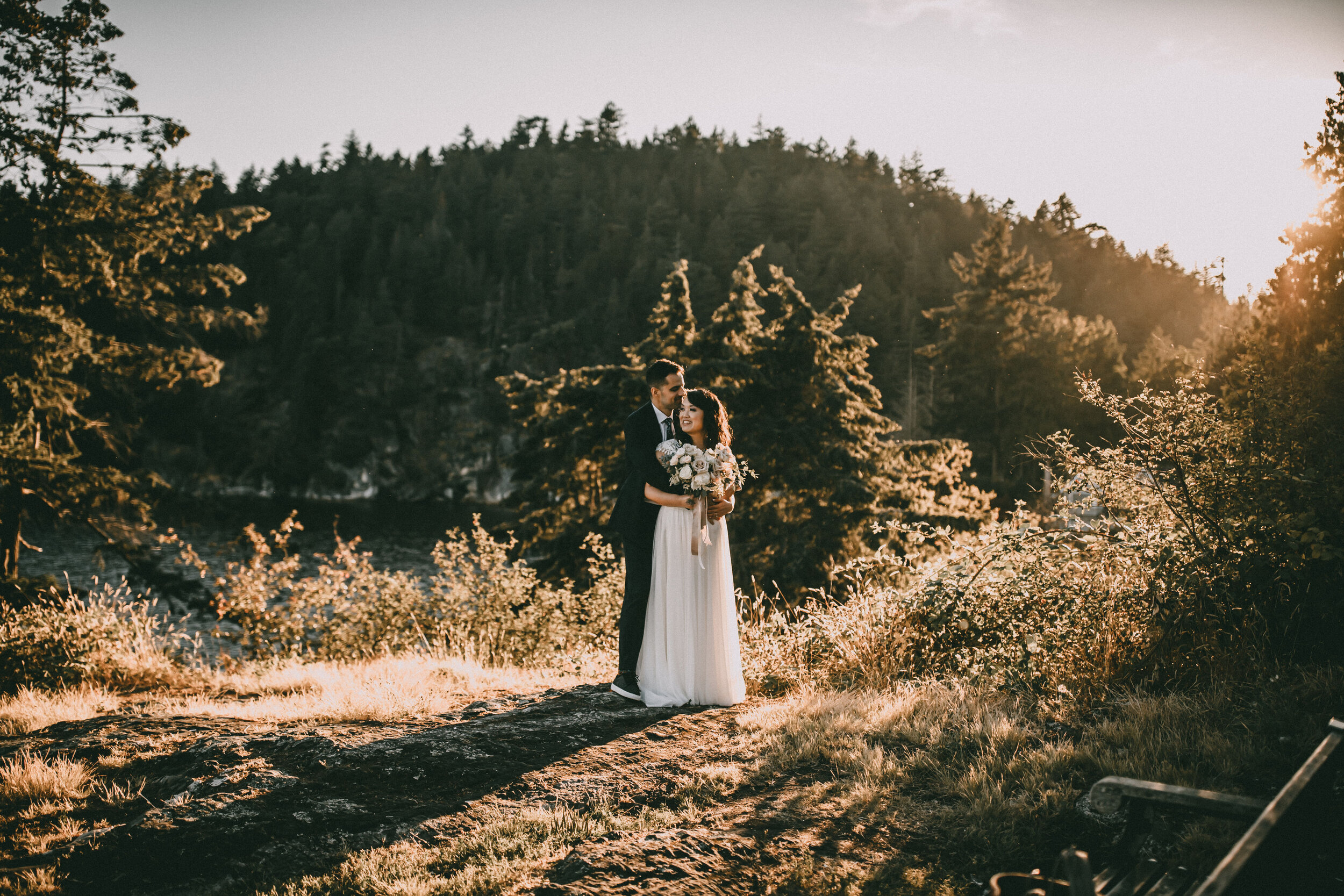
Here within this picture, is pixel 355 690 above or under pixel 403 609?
above

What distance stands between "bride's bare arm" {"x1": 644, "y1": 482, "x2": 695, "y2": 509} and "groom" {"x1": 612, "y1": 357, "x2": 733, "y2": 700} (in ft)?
0.17

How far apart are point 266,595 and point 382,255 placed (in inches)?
3906

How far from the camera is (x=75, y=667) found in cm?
679

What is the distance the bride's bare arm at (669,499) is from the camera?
17.6 ft

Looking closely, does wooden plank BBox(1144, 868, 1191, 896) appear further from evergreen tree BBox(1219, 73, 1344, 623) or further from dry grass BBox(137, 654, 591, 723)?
dry grass BBox(137, 654, 591, 723)

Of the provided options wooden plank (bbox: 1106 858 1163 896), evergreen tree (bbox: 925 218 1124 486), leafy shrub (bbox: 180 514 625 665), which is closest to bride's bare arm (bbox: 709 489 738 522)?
wooden plank (bbox: 1106 858 1163 896)

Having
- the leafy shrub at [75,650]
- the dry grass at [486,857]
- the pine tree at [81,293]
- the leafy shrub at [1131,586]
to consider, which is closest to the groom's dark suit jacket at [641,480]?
the leafy shrub at [1131,586]

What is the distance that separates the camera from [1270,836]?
185 cm

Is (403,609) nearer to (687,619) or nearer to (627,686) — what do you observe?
(627,686)

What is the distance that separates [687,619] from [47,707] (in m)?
4.88

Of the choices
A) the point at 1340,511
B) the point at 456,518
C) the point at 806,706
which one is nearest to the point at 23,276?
the point at 806,706

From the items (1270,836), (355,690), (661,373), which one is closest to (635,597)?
(661,373)

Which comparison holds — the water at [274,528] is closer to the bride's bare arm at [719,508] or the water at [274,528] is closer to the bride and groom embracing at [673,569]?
the bride and groom embracing at [673,569]

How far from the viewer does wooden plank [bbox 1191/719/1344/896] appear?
66.3 inches
